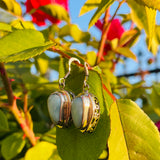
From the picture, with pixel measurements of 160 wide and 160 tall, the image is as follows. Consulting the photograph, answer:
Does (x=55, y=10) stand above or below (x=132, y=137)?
above

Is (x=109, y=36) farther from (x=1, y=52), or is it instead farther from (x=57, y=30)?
(x=1, y=52)

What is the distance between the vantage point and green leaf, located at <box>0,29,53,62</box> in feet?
0.94

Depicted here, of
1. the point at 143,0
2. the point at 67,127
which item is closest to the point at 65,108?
the point at 67,127

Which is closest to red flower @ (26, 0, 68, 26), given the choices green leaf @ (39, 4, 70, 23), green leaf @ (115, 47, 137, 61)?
green leaf @ (39, 4, 70, 23)

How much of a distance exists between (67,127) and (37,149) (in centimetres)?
14

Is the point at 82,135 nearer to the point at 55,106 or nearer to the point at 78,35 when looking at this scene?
the point at 55,106

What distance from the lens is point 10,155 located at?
19.6 inches

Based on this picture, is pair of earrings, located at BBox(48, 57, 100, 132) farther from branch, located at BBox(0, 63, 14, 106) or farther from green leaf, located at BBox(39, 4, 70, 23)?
green leaf, located at BBox(39, 4, 70, 23)

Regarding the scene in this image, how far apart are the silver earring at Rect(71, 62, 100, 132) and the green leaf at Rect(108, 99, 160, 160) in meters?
0.03

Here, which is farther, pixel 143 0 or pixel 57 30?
pixel 57 30

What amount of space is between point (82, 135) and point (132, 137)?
0.06 metres

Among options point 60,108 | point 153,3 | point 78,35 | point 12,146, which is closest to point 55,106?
point 60,108

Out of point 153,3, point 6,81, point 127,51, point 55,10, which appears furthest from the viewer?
point 127,51

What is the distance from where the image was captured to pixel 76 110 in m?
0.29
